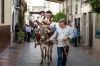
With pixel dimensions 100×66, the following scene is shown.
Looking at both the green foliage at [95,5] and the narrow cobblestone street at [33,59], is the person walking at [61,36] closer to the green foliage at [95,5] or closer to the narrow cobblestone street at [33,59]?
the narrow cobblestone street at [33,59]

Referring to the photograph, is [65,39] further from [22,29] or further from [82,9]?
[22,29]

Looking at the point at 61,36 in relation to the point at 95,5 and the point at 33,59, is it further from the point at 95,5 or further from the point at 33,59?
the point at 33,59

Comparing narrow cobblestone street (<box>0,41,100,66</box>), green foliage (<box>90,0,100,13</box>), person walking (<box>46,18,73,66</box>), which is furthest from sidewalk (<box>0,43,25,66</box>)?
green foliage (<box>90,0,100,13</box>)

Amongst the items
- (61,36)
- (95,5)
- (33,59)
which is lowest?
(33,59)

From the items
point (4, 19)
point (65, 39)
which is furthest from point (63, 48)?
point (4, 19)

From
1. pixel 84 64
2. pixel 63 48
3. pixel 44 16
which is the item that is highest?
pixel 44 16

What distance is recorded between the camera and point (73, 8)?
112 ft

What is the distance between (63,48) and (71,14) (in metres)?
25.8

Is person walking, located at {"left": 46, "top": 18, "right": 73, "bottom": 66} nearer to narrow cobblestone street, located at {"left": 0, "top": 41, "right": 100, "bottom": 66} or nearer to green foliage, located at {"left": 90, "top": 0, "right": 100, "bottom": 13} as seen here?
narrow cobblestone street, located at {"left": 0, "top": 41, "right": 100, "bottom": 66}

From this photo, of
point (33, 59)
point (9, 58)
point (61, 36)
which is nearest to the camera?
point (61, 36)

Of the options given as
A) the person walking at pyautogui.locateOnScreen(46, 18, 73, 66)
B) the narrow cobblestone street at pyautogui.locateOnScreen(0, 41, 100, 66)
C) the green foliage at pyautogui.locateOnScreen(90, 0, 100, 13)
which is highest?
the green foliage at pyautogui.locateOnScreen(90, 0, 100, 13)

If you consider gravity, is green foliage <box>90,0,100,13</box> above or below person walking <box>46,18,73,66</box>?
above

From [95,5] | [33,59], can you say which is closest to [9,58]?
[33,59]

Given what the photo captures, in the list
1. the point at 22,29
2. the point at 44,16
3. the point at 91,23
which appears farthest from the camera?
the point at 22,29
